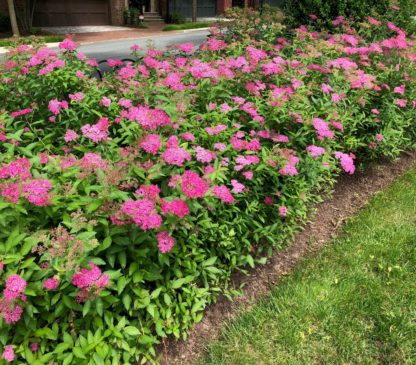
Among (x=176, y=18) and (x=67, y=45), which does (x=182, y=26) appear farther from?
(x=67, y=45)

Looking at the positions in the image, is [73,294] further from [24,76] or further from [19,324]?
[24,76]

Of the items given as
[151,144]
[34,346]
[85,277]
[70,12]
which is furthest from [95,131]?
[70,12]

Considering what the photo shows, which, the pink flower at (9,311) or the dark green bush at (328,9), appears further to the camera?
the dark green bush at (328,9)

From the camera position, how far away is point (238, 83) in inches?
145

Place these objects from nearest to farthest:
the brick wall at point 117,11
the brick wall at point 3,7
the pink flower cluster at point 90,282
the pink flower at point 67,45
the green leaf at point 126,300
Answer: the pink flower cluster at point 90,282 → the green leaf at point 126,300 → the pink flower at point 67,45 → the brick wall at point 3,7 → the brick wall at point 117,11

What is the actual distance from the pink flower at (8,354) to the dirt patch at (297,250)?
34.4 inches

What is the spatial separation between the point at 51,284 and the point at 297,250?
7.15 ft

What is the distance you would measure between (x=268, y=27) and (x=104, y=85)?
3.26 m

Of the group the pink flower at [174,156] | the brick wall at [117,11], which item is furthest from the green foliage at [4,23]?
the pink flower at [174,156]

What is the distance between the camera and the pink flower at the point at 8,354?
6.11ft

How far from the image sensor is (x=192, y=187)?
213cm

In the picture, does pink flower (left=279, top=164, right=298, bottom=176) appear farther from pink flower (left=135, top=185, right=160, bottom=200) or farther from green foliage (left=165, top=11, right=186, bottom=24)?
green foliage (left=165, top=11, right=186, bottom=24)

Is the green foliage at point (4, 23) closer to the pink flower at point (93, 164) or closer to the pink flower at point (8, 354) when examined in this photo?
the pink flower at point (93, 164)

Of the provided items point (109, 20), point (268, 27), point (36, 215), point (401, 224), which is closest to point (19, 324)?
point (36, 215)
